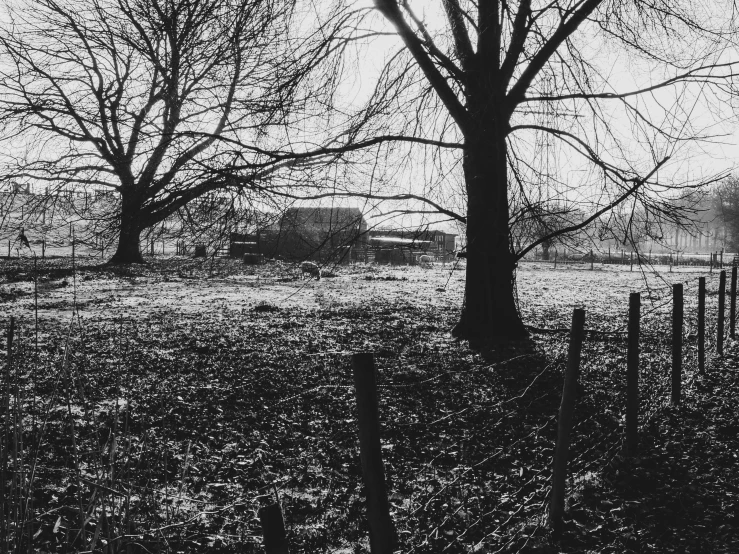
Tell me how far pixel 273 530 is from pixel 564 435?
2.34 metres

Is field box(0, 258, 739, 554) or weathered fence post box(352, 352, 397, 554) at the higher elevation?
weathered fence post box(352, 352, 397, 554)

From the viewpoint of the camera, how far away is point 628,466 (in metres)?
4.35

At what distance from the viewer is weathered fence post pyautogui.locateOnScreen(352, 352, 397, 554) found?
7.11 ft

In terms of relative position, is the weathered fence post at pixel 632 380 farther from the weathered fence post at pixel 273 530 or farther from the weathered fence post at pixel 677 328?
the weathered fence post at pixel 273 530

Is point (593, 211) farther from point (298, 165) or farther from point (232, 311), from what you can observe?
point (232, 311)

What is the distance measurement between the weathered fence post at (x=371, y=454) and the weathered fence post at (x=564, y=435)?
62.6 inches

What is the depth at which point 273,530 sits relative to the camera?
5.25ft

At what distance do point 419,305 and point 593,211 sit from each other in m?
7.34

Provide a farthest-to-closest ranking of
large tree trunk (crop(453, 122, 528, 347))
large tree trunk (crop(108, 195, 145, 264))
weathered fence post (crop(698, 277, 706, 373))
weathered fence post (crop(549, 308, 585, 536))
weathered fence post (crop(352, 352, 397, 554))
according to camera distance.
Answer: large tree trunk (crop(453, 122, 528, 347)) → large tree trunk (crop(108, 195, 145, 264)) → weathered fence post (crop(698, 277, 706, 373)) → weathered fence post (crop(549, 308, 585, 536)) → weathered fence post (crop(352, 352, 397, 554))

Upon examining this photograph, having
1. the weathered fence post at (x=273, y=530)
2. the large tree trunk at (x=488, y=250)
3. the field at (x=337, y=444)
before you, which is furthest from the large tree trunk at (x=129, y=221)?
the weathered fence post at (x=273, y=530)

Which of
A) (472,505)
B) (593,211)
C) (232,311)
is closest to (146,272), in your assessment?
(232,311)

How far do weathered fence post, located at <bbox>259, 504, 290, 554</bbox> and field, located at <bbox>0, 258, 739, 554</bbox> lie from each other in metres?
0.37

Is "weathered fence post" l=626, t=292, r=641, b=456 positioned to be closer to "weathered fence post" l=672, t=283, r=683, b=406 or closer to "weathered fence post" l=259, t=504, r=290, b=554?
"weathered fence post" l=672, t=283, r=683, b=406

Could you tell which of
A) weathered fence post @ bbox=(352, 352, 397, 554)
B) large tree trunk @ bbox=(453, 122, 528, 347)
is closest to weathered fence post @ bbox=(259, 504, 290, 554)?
weathered fence post @ bbox=(352, 352, 397, 554)
